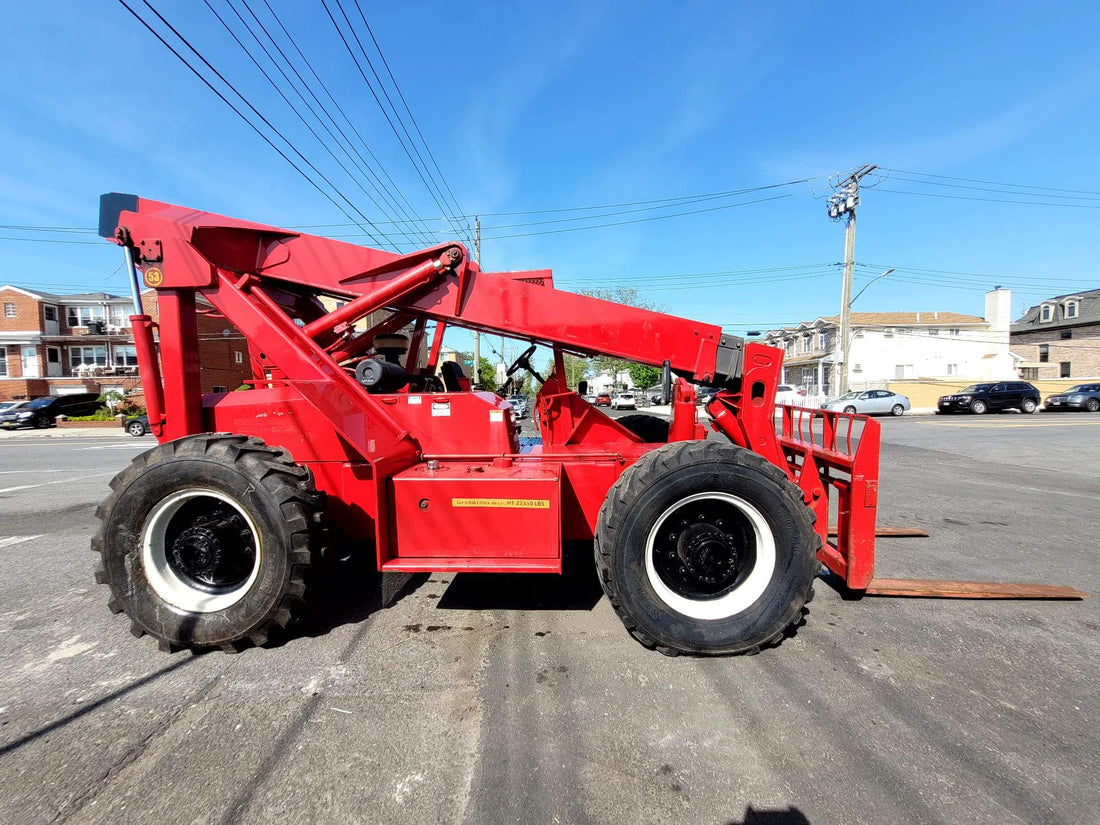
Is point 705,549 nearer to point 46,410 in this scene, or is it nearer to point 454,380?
point 454,380

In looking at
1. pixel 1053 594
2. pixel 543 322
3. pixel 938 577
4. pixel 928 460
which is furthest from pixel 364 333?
pixel 928 460

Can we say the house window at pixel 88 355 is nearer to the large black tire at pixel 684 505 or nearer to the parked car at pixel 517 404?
the parked car at pixel 517 404

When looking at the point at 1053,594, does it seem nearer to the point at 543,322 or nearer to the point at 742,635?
the point at 742,635

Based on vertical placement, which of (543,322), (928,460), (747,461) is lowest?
(928,460)

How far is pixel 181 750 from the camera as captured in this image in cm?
234

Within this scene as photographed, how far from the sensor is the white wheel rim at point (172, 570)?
124 inches

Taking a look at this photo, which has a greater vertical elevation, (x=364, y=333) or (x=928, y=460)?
(x=364, y=333)

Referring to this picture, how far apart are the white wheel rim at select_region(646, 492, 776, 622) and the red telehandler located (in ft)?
0.04

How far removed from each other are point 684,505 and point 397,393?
7.81 ft

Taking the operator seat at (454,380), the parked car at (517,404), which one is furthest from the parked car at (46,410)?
the operator seat at (454,380)

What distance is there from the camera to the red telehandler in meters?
3.08

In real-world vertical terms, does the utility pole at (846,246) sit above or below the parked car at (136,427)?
above

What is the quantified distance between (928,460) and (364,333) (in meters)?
12.8

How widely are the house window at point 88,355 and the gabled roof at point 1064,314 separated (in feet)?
292
